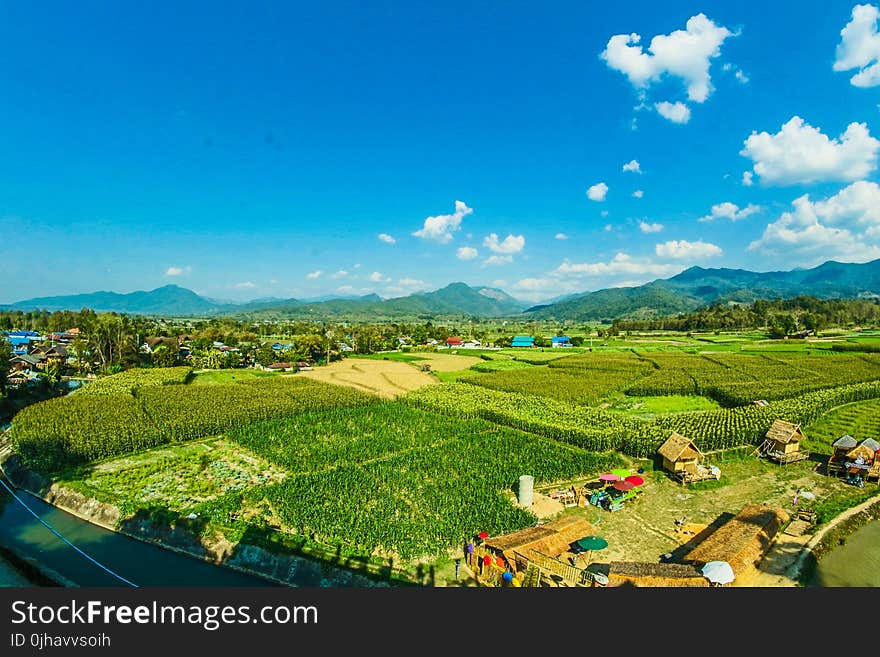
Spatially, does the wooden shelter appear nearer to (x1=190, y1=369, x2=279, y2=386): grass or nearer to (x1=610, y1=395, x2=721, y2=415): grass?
(x1=610, y1=395, x2=721, y2=415): grass

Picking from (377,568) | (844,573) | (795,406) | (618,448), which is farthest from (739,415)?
(377,568)

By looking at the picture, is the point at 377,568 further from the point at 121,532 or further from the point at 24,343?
the point at 24,343

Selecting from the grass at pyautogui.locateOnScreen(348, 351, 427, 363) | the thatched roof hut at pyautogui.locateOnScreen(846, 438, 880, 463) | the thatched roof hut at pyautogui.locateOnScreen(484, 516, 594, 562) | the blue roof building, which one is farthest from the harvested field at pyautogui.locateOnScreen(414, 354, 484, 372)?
the thatched roof hut at pyautogui.locateOnScreen(484, 516, 594, 562)

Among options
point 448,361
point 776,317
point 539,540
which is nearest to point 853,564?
point 539,540

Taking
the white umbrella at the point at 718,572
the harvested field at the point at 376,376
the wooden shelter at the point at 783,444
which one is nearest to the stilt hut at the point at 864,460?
the wooden shelter at the point at 783,444

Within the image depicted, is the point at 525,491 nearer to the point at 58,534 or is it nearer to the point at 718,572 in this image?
the point at 718,572

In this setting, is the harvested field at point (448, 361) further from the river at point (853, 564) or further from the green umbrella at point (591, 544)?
the river at point (853, 564)
